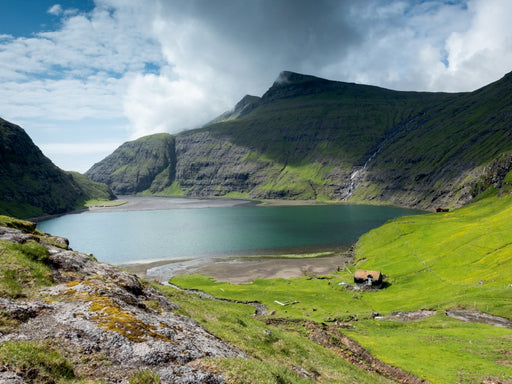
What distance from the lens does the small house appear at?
72062 mm

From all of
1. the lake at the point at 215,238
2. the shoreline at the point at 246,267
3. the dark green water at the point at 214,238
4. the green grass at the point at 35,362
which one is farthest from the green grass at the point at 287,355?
the dark green water at the point at 214,238

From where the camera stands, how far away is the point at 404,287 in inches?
2736

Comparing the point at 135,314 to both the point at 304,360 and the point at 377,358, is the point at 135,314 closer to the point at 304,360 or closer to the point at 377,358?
the point at 304,360

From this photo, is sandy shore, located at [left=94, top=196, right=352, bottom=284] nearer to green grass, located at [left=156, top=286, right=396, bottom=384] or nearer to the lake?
the lake

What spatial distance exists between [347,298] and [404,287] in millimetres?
14441

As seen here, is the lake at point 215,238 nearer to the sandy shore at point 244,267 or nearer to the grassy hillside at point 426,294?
the sandy shore at point 244,267

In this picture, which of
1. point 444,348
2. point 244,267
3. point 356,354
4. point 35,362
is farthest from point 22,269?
point 244,267

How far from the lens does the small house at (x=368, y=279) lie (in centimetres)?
7206

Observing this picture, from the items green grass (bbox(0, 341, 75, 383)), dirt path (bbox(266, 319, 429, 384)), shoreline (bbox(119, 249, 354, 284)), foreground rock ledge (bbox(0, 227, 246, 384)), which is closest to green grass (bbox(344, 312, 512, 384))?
dirt path (bbox(266, 319, 429, 384))

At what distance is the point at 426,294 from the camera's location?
61688mm

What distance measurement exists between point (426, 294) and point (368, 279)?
13.7 meters

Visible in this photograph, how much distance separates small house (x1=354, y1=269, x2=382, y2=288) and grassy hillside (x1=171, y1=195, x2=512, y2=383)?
2.77 metres

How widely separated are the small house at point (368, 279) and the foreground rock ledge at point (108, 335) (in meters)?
65.4

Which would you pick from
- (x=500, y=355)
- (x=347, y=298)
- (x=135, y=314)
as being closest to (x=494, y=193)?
(x=347, y=298)
